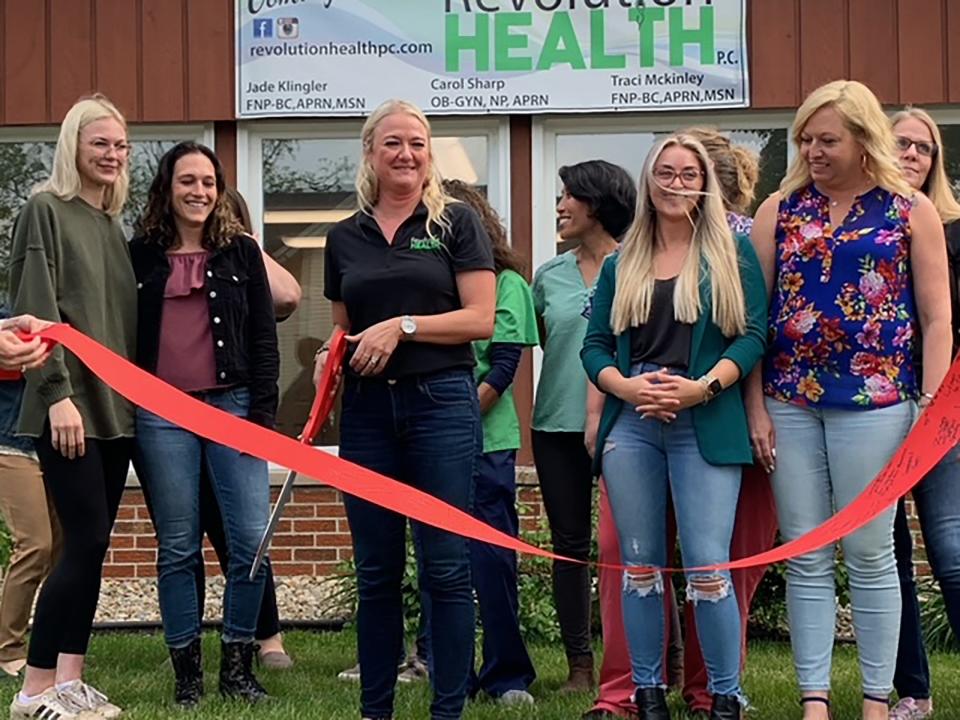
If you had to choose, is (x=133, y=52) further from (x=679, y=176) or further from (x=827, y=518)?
(x=827, y=518)

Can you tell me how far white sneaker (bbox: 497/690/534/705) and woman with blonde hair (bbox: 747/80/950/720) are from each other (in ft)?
3.65

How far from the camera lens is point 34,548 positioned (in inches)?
219

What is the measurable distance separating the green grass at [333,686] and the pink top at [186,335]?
1125 millimetres

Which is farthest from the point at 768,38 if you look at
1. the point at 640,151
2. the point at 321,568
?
the point at 321,568

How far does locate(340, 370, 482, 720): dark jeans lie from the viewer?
409cm

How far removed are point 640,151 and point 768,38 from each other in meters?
0.93

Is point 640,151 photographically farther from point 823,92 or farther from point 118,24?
point 823,92

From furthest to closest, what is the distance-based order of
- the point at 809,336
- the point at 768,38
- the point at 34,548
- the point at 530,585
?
the point at 768,38, the point at 530,585, the point at 34,548, the point at 809,336

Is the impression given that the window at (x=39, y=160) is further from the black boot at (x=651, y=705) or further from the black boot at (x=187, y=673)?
the black boot at (x=651, y=705)

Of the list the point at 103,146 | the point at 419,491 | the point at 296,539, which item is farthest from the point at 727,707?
the point at 296,539

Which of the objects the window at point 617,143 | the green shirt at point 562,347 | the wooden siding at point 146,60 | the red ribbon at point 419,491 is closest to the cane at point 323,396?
the red ribbon at point 419,491

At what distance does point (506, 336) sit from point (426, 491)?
3.72 ft

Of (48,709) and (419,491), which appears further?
(48,709)

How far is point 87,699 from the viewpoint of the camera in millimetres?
4645
